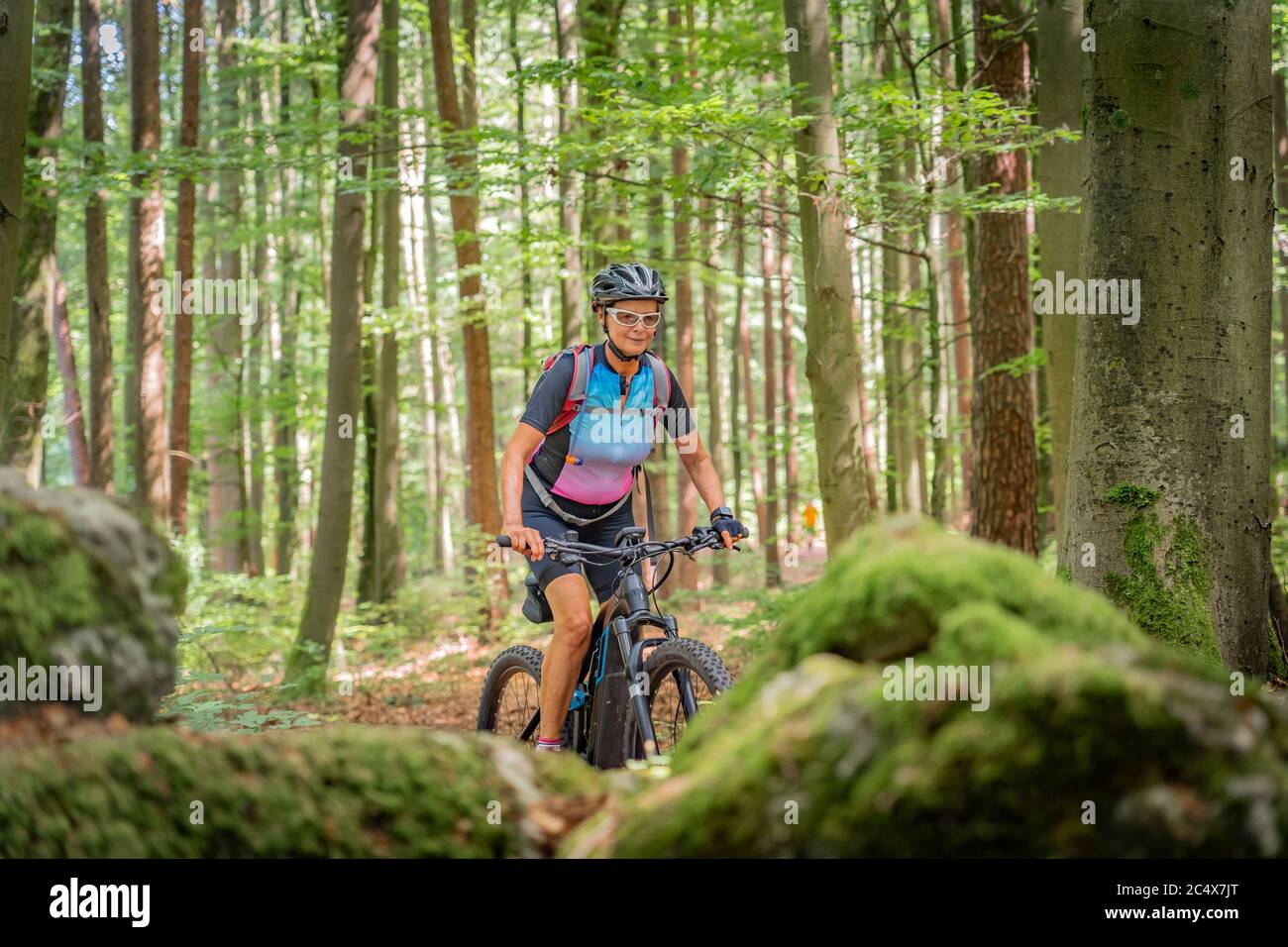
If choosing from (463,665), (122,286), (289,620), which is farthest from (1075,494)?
(122,286)

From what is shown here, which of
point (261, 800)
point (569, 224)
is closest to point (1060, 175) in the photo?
point (261, 800)

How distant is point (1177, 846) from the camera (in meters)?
2.02

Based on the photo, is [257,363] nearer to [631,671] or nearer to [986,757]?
[631,671]

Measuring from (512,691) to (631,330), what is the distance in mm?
2134

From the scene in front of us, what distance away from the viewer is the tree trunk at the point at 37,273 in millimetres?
13195

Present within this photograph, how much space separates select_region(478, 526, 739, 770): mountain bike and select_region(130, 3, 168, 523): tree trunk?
1093cm

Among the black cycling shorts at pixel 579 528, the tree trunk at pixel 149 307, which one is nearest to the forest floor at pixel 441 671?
the tree trunk at pixel 149 307

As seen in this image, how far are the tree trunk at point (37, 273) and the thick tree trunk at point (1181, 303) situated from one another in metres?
11.9

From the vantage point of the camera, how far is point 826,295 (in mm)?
8680

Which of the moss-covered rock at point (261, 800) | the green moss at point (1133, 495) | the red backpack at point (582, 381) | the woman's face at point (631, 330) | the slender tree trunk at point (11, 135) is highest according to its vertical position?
the slender tree trunk at point (11, 135)

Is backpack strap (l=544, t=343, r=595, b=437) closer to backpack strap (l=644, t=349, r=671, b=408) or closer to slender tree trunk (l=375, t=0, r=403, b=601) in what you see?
backpack strap (l=644, t=349, r=671, b=408)

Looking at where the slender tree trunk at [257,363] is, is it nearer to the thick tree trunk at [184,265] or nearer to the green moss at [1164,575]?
the thick tree trunk at [184,265]

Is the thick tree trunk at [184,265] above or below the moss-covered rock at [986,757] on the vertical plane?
above

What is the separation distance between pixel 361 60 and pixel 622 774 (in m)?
11.8
